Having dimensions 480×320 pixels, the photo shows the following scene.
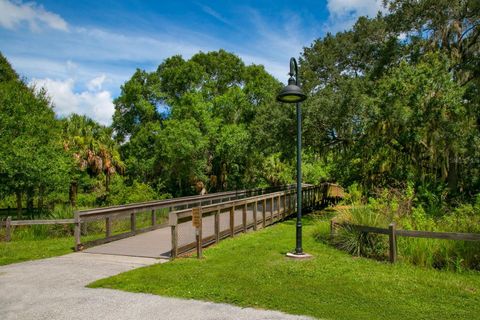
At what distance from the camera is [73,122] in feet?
77.4

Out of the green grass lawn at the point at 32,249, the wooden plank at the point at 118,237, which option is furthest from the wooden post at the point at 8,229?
the wooden plank at the point at 118,237

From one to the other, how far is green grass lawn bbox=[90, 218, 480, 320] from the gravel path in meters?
0.27

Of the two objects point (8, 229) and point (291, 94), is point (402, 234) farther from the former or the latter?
point (8, 229)

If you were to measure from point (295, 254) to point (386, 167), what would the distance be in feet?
30.6

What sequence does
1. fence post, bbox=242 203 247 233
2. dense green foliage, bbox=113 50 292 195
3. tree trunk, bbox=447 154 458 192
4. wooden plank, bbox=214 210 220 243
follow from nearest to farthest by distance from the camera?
wooden plank, bbox=214 210 220 243
fence post, bbox=242 203 247 233
tree trunk, bbox=447 154 458 192
dense green foliage, bbox=113 50 292 195

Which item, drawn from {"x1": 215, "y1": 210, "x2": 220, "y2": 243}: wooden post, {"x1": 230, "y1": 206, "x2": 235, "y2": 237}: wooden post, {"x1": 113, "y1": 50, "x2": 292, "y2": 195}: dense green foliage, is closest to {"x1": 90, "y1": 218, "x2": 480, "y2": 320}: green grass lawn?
{"x1": 215, "y1": 210, "x2": 220, "y2": 243}: wooden post

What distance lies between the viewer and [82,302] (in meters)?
5.22

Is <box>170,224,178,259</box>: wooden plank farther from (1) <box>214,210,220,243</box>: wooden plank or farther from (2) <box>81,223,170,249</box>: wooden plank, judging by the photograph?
(2) <box>81,223,170,249</box>: wooden plank

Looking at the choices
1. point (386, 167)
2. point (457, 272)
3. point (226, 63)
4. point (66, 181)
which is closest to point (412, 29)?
point (386, 167)

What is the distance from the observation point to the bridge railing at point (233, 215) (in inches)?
316

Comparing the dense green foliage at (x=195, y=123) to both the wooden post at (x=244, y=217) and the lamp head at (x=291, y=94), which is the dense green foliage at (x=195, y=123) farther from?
the lamp head at (x=291, y=94)

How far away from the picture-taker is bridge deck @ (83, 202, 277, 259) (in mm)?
8516

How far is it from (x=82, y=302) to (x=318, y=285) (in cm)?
344

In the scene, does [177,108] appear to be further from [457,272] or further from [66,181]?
[457,272]
